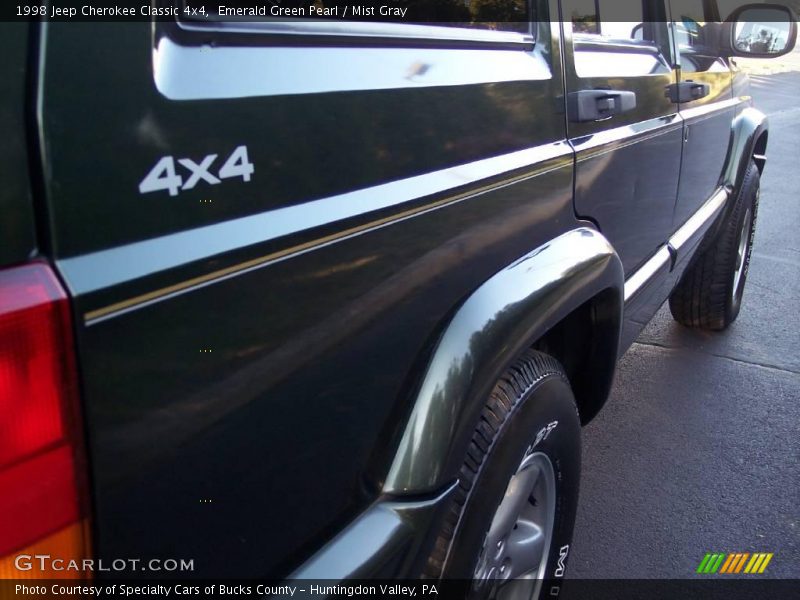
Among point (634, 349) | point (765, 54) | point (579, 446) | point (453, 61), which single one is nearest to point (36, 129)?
point (453, 61)

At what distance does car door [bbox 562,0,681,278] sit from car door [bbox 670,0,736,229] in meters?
0.17

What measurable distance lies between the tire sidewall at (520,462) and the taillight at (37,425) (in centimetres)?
81

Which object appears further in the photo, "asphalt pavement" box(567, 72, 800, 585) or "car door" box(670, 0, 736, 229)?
"car door" box(670, 0, 736, 229)

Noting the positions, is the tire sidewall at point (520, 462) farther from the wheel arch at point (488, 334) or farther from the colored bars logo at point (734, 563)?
the colored bars logo at point (734, 563)

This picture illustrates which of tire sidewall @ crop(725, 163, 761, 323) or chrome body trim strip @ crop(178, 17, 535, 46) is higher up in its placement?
chrome body trim strip @ crop(178, 17, 535, 46)

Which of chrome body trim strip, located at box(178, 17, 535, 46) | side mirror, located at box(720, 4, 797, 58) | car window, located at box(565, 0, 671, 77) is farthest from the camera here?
side mirror, located at box(720, 4, 797, 58)

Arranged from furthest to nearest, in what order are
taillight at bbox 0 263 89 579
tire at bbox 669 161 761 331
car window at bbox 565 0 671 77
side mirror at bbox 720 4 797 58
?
tire at bbox 669 161 761 331
side mirror at bbox 720 4 797 58
car window at bbox 565 0 671 77
taillight at bbox 0 263 89 579

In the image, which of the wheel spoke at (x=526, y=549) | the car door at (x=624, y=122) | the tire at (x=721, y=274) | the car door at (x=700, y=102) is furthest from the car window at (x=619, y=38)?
the tire at (x=721, y=274)

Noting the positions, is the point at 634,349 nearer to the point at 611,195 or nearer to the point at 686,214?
the point at 686,214

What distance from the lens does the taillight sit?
31.9 inches

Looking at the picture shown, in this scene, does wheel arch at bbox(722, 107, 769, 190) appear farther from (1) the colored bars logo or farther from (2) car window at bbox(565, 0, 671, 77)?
(1) the colored bars logo

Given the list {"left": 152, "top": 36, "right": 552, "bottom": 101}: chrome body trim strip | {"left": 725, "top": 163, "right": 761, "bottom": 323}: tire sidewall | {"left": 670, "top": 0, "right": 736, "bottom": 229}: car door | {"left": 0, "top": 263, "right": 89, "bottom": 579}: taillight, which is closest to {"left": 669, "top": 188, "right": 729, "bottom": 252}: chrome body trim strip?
{"left": 670, "top": 0, "right": 736, "bottom": 229}: car door

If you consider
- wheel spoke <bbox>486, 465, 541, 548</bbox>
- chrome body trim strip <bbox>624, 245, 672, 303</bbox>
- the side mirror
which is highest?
the side mirror
